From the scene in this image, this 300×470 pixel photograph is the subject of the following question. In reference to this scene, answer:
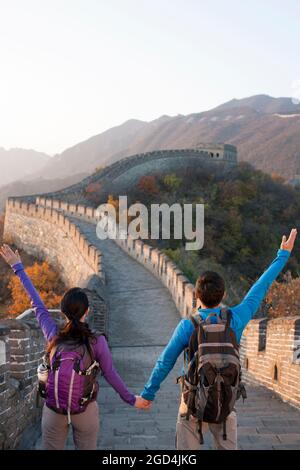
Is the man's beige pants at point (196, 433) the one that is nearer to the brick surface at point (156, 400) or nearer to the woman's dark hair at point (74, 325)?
the woman's dark hair at point (74, 325)

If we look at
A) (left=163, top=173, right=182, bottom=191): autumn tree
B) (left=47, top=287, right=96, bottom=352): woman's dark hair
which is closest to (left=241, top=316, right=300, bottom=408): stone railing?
(left=47, top=287, right=96, bottom=352): woman's dark hair

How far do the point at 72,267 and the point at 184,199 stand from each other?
1635 centimetres

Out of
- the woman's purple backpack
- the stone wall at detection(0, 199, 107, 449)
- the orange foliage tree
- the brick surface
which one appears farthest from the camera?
the orange foliage tree

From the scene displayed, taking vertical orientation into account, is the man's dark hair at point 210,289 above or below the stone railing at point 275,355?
above

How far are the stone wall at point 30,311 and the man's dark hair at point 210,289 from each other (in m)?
1.46

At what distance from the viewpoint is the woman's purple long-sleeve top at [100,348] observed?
326 centimetres

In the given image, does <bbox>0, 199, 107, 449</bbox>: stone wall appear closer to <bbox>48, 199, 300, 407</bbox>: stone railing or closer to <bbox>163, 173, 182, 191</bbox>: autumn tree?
<bbox>48, 199, 300, 407</bbox>: stone railing

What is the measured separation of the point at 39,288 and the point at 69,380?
22.3 meters

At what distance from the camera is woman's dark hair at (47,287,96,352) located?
3221 mm

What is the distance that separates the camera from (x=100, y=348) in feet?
10.7

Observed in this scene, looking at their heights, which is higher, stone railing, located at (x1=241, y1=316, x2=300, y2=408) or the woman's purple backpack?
the woman's purple backpack

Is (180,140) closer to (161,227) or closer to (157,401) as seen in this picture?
(161,227)

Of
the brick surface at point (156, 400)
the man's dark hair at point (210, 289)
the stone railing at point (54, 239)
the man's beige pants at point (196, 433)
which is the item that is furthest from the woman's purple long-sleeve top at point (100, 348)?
the stone railing at point (54, 239)

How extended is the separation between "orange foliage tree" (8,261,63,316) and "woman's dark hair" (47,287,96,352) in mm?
19696
